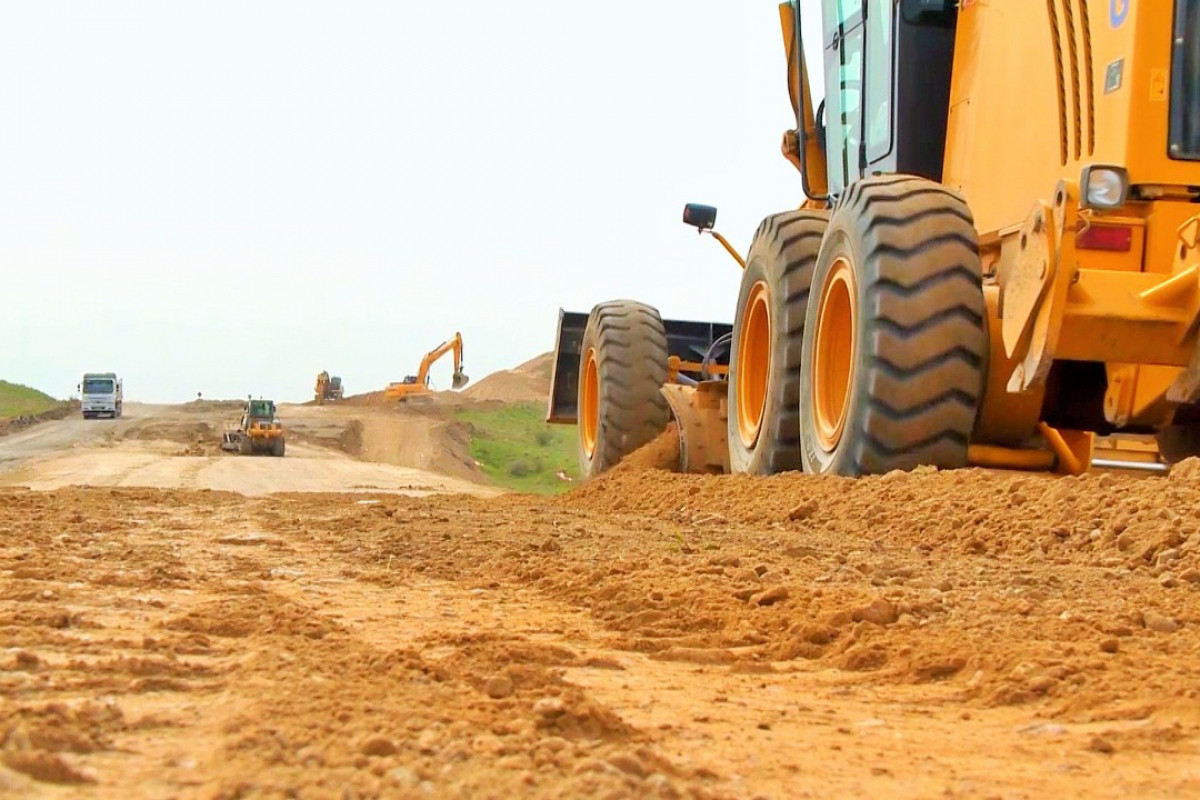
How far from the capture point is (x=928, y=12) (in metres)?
7.96

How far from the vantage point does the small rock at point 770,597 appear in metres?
4.09

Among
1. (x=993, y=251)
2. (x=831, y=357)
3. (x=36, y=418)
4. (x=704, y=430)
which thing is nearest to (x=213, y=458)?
(x=704, y=430)

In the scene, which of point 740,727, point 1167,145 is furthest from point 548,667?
point 1167,145

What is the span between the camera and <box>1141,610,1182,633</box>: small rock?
3635 mm

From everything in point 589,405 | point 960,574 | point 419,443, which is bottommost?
point 960,574

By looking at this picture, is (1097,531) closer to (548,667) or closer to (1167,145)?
(1167,145)

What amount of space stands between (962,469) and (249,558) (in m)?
3.30

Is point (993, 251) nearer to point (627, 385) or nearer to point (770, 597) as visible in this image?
point (770, 597)

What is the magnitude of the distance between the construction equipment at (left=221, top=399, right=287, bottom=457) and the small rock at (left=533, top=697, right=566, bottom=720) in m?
31.3

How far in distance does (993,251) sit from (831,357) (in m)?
1.12

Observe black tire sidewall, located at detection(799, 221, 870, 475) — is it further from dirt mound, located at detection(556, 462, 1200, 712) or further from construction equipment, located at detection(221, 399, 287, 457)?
construction equipment, located at detection(221, 399, 287, 457)

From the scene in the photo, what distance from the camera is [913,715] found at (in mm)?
2889

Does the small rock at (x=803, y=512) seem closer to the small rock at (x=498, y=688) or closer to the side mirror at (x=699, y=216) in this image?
the small rock at (x=498, y=688)

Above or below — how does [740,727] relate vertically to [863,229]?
below
